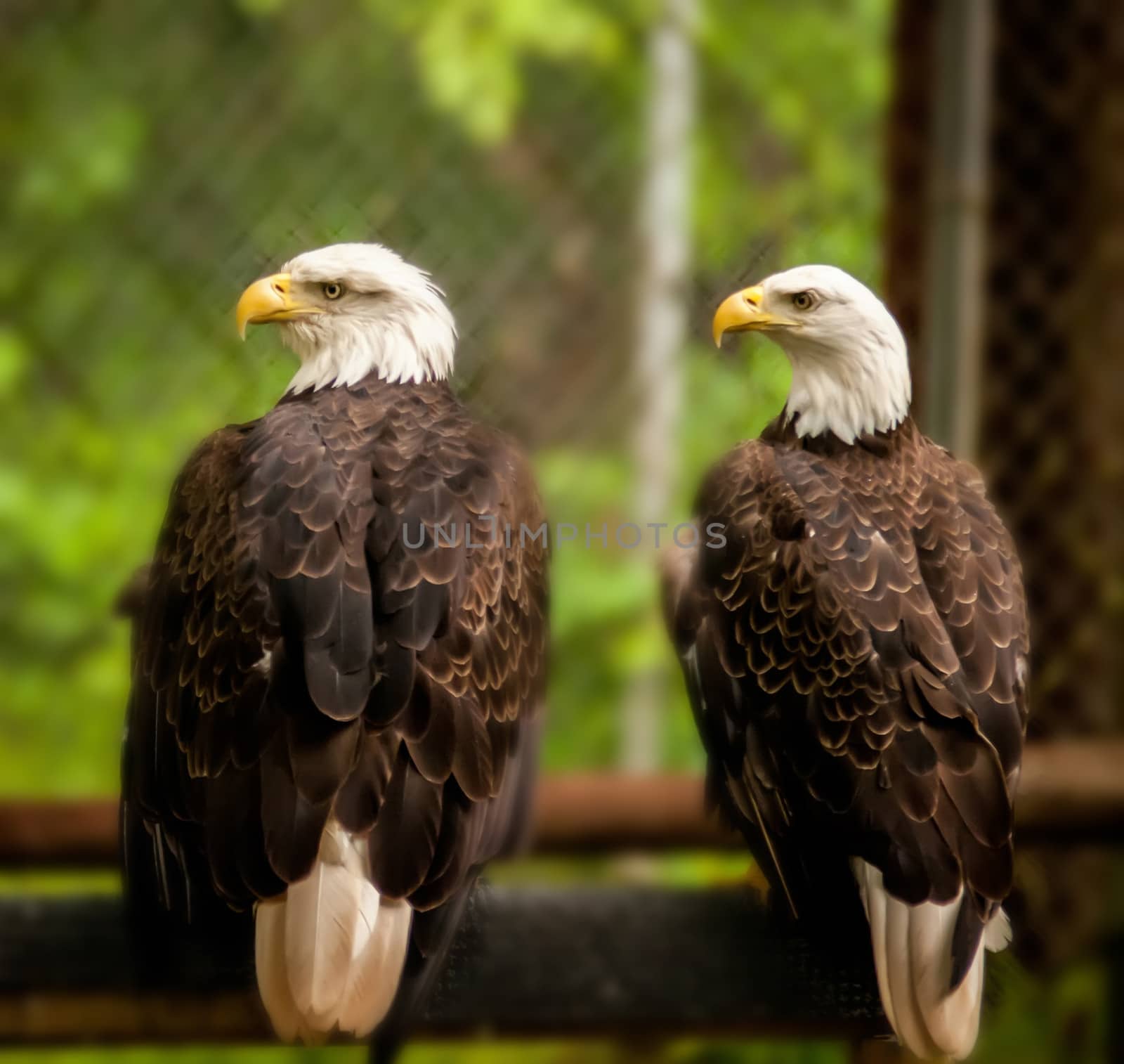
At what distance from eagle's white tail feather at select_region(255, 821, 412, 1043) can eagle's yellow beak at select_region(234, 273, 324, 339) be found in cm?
22

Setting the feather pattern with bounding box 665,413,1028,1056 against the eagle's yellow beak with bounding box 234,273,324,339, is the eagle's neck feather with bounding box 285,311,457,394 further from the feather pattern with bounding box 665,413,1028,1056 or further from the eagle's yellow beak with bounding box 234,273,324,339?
the feather pattern with bounding box 665,413,1028,1056

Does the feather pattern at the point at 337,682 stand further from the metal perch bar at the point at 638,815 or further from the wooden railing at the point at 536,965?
the metal perch bar at the point at 638,815

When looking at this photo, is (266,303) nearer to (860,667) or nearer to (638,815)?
(860,667)

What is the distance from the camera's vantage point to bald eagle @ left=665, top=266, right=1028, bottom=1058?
59 centimetres

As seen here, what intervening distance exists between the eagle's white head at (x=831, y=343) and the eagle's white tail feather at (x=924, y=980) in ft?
0.68

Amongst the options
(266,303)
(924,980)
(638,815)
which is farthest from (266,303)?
(638,815)

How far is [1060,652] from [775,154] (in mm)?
543

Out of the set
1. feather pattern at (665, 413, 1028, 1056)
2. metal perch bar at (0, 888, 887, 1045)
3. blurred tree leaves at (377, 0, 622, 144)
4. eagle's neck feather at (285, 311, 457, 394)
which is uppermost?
Result: blurred tree leaves at (377, 0, 622, 144)

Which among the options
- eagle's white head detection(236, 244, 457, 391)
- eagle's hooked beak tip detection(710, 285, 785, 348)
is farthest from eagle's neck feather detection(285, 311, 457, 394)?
eagle's hooked beak tip detection(710, 285, 785, 348)

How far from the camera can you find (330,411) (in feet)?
2.12

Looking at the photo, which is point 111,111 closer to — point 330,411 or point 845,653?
point 330,411

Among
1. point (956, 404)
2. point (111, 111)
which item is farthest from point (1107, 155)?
point (111, 111)

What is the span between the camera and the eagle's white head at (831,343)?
60cm

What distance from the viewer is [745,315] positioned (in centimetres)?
60
